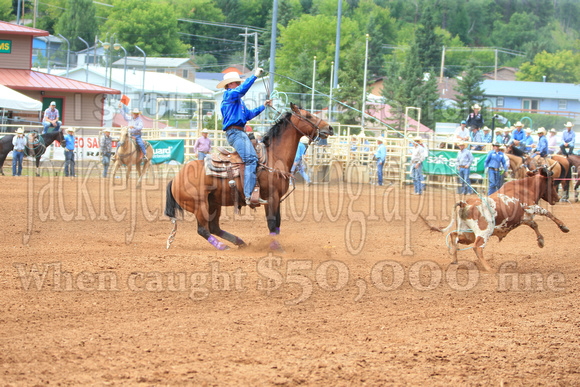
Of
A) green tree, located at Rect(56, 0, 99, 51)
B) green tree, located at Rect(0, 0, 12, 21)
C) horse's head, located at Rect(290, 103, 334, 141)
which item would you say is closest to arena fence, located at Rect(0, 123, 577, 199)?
horse's head, located at Rect(290, 103, 334, 141)

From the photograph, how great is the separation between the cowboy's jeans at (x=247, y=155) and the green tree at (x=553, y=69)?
86.2m

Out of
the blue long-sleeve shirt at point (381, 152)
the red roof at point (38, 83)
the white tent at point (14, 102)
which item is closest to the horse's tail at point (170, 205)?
the blue long-sleeve shirt at point (381, 152)

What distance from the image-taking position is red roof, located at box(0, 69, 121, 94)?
30594 millimetres

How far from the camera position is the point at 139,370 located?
15.0 ft

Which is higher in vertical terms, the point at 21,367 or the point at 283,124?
the point at 283,124

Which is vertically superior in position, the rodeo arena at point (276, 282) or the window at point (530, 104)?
the window at point (530, 104)

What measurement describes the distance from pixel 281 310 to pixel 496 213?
13.4ft

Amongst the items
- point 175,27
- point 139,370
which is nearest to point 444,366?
point 139,370

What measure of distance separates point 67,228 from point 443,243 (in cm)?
693

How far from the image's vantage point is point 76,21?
79.8 meters

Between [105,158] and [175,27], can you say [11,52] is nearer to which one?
[105,158]

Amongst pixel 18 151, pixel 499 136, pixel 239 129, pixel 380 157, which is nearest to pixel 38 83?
pixel 18 151

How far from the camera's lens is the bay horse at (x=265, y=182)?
927 cm

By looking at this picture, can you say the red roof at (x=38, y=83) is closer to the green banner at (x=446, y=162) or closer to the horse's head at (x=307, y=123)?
the green banner at (x=446, y=162)
